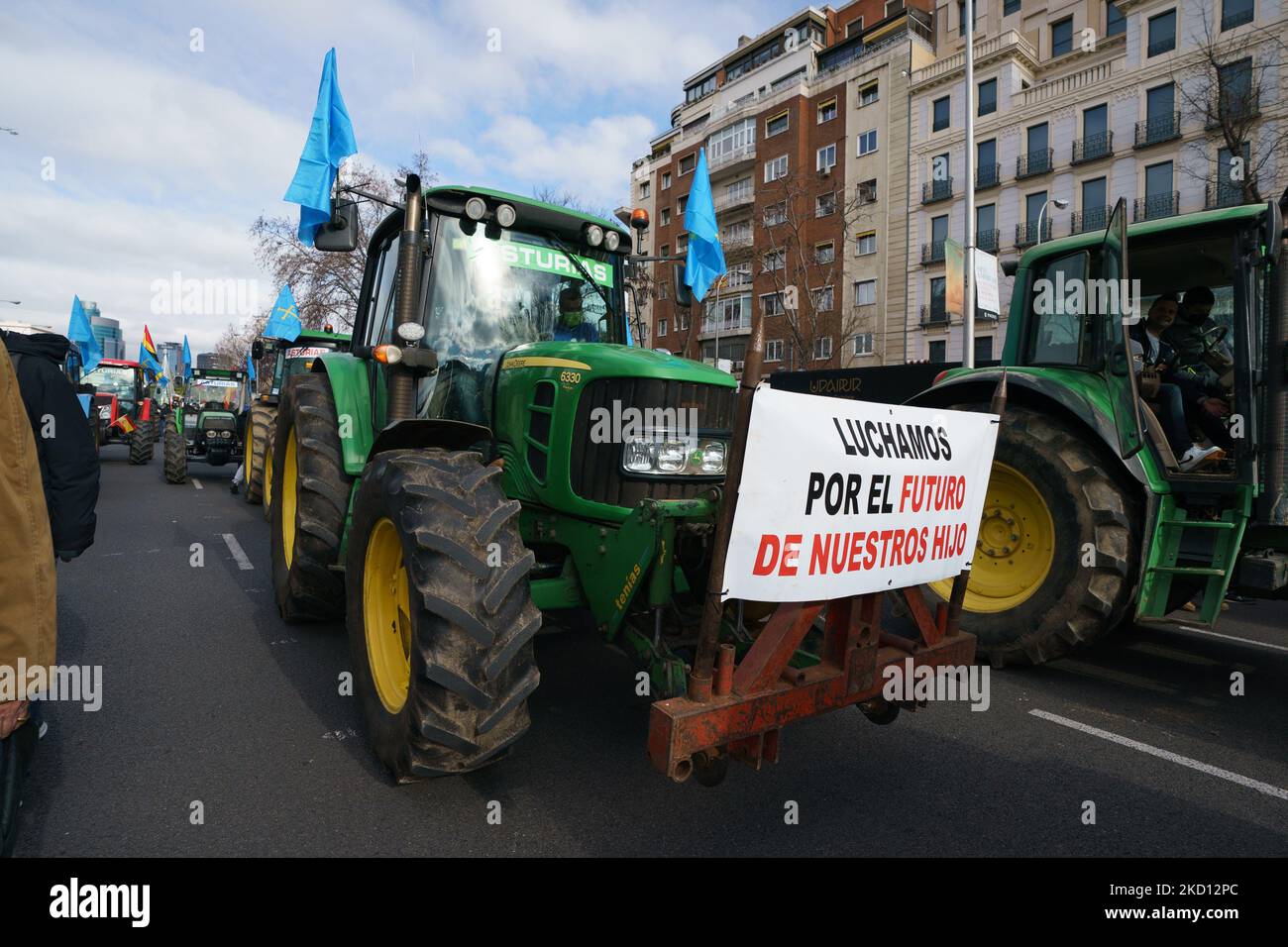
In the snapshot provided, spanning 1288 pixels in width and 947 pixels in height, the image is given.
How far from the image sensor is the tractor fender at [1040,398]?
14.2 feet

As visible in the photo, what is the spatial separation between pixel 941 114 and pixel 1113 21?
6.30 metres

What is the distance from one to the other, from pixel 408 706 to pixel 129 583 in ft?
16.3

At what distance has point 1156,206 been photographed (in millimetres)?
25047

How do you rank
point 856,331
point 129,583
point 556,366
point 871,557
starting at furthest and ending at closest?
point 856,331, point 129,583, point 556,366, point 871,557

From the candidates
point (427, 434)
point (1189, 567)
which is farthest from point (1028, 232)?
point (427, 434)

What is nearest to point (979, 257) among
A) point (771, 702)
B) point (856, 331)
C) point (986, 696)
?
point (986, 696)

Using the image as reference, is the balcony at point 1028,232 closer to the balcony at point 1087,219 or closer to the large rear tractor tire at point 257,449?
the balcony at point 1087,219

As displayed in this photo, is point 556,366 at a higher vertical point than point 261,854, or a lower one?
higher

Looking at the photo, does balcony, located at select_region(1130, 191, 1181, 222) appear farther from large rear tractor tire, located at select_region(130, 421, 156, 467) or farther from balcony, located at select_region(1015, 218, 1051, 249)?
large rear tractor tire, located at select_region(130, 421, 156, 467)

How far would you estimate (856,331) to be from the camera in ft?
107

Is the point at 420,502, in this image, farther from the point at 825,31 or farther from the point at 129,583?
the point at 825,31

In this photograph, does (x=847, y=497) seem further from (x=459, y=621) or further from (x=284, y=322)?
(x=284, y=322)

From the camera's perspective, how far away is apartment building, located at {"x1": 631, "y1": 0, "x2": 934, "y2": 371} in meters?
31.8

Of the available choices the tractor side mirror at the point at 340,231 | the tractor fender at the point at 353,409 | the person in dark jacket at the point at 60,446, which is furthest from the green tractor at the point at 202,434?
the person in dark jacket at the point at 60,446
